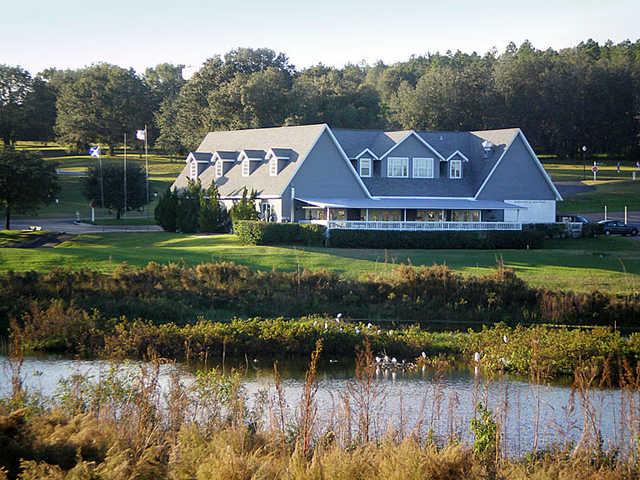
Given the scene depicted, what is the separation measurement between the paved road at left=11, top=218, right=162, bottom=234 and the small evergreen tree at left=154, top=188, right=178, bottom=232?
2.74 metres

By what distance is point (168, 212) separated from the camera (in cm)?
6066

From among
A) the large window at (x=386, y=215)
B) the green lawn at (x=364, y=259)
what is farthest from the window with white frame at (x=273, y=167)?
the green lawn at (x=364, y=259)

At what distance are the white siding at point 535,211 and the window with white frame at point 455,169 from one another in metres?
3.76

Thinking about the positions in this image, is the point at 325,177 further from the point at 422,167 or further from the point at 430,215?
the point at 422,167

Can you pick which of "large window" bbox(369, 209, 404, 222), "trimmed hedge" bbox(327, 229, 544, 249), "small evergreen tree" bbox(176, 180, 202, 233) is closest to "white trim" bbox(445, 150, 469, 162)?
"large window" bbox(369, 209, 404, 222)

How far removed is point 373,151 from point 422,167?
11.3ft

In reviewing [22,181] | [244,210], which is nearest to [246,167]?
[244,210]

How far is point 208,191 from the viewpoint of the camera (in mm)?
58781

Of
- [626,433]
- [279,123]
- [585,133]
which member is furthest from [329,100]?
[626,433]

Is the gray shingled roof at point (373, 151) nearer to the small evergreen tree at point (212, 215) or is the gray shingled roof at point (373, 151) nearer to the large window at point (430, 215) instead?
the small evergreen tree at point (212, 215)

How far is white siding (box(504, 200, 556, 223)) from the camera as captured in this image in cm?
6184

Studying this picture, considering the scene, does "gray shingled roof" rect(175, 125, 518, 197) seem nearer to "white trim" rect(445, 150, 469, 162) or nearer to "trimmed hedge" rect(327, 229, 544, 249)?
"white trim" rect(445, 150, 469, 162)

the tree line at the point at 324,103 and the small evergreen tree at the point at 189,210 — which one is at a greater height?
the tree line at the point at 324,103

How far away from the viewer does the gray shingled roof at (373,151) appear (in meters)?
58.7
